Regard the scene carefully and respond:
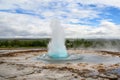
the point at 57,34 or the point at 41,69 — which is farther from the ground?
the point at 57,34

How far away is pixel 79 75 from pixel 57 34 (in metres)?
11.2

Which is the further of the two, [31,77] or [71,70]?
[71,70]

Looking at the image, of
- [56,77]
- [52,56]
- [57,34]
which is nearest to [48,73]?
[56,77]

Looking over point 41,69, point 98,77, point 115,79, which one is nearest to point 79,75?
point 98,77

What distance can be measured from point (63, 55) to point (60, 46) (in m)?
1.11

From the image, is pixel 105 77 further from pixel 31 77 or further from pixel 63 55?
pixel 63 55

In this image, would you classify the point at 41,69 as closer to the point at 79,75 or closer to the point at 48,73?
the point at 48,73

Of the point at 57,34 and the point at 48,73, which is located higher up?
the point at 57,34

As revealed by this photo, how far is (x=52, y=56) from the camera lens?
22.1m

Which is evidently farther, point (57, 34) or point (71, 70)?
point (57, 34)

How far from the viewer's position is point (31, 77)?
1212cm

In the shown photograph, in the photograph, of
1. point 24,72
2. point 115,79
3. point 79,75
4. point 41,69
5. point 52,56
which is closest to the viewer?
point 115,79

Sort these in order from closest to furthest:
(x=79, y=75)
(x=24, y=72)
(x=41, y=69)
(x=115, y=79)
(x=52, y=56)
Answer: (x=115, y=79) → (x=79, y=75) → (x=24, y=72) → (x=41, y=69) → (x=52, y=56)

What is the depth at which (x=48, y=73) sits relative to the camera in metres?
13.3
